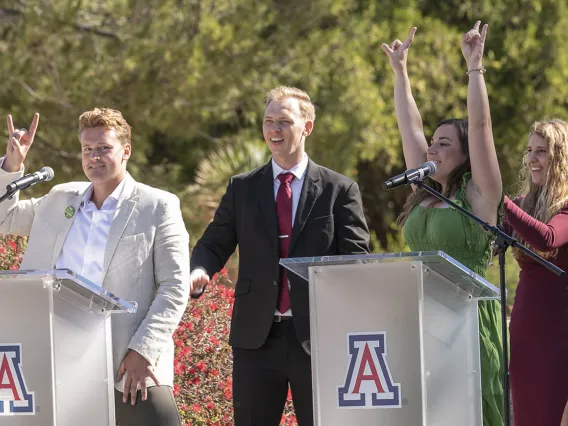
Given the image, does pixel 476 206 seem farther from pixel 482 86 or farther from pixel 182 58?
pixel 182 58

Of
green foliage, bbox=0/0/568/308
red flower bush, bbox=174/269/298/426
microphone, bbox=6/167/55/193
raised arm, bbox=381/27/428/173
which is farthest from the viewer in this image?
green foliage, bbox=0/0/568/308

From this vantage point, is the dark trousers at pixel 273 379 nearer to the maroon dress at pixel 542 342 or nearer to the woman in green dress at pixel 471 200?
the woman in green dress at pixel 471 200

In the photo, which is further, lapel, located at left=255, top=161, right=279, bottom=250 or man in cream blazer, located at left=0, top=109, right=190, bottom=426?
lapel, located at left=255, top=161, right=279, bottom=250

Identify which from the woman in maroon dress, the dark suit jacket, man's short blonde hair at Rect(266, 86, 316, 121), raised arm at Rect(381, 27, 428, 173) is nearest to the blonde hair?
the woman in maroon dress

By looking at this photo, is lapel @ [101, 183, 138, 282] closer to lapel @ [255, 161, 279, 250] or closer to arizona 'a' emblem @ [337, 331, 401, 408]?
lapel @ [255, 161, 279, 250]

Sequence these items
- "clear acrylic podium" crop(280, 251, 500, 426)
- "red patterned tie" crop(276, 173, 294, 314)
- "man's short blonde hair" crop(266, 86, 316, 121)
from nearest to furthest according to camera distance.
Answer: "clear acrylic podium" crop(280, 251, 500, 426)
"red patterned tie" crop(276, 173, 294, 314)
"man's short blonde hair" crop(266, 86, 316, 121)

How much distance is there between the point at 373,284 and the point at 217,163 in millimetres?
11008

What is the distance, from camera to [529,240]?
542 centimetres

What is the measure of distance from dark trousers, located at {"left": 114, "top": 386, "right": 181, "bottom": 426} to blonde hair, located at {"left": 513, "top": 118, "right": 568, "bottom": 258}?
1.76 m

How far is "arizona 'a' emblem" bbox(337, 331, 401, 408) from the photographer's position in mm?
4555

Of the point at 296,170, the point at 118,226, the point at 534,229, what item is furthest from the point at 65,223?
the point at 534,229

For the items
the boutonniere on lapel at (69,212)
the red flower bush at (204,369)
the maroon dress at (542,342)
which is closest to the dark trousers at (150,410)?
the boutonniere on lapel at (69,212)

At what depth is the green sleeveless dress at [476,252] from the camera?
539 cm

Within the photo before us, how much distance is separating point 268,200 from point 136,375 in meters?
1.02
